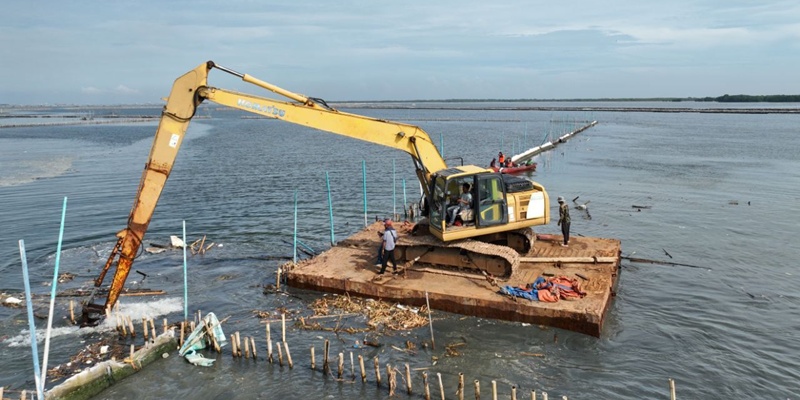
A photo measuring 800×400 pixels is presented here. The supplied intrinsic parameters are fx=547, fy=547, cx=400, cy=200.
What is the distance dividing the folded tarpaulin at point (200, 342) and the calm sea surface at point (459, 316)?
0.24 meters

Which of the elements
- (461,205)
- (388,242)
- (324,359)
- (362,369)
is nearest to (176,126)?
(388,242)

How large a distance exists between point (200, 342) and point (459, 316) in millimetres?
6330

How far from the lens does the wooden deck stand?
43.3 ft

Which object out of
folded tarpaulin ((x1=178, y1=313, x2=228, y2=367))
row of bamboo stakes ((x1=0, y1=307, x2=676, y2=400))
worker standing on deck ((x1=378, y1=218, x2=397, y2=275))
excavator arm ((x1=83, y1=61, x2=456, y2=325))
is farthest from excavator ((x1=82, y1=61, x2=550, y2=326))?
folded tarpaulin ((x1=178, y1=313, x2=228, y2=367))

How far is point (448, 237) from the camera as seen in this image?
1501 centimetres

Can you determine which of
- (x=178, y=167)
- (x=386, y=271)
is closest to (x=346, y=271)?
(x=386, y=271)

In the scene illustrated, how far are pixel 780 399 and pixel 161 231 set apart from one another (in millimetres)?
22187

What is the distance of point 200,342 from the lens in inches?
499

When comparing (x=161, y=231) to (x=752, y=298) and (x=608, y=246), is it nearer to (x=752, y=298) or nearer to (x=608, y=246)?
(x=608, y=246)

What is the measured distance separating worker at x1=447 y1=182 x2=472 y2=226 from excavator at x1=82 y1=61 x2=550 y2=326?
A: 0.23 feet

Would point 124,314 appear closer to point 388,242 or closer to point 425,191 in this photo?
point 388,242

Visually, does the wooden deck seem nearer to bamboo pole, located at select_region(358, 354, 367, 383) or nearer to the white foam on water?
the white foam on water

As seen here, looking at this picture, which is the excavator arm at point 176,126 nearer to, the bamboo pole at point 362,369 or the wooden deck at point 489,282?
the wooden deck at point 489,282

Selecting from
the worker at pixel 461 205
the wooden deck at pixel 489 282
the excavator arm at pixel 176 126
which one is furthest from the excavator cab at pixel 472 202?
the excavator arm at pixel 176 126
